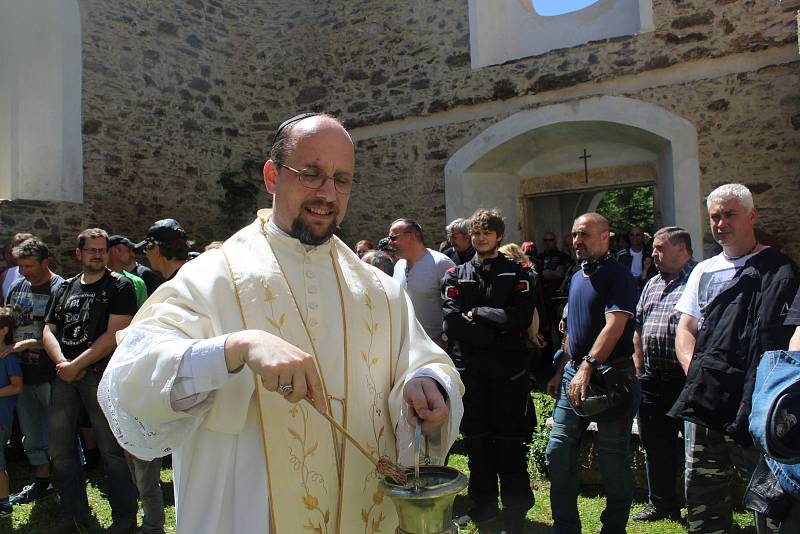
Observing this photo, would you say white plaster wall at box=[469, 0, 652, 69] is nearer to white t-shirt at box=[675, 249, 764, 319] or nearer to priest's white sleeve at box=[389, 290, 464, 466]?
white t-shirt at box=[675, 249, 764, 319]

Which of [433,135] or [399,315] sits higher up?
[433,135]

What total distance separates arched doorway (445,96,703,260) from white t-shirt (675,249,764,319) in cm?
367

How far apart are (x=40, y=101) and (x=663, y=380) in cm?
764

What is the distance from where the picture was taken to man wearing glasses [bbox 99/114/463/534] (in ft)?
4.87

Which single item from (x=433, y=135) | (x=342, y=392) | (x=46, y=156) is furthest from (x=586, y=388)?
(x=46, y=156)

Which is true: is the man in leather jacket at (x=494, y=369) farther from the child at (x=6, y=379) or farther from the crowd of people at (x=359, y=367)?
the child at (x=6, y=379)

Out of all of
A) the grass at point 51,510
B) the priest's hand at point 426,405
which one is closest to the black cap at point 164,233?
the grass at point 51,510

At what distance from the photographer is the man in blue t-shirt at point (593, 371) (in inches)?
141

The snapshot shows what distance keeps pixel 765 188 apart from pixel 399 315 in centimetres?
598

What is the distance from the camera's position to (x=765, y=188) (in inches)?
261

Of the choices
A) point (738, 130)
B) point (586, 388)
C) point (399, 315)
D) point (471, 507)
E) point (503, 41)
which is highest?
point (503, 41)

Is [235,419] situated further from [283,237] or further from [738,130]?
[738,130]

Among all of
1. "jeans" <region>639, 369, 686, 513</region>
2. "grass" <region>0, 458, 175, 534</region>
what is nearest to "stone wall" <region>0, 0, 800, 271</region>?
"grass" <region>0, 458, 175, 534</region>

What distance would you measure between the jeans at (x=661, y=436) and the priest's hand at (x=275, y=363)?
3.27 m
